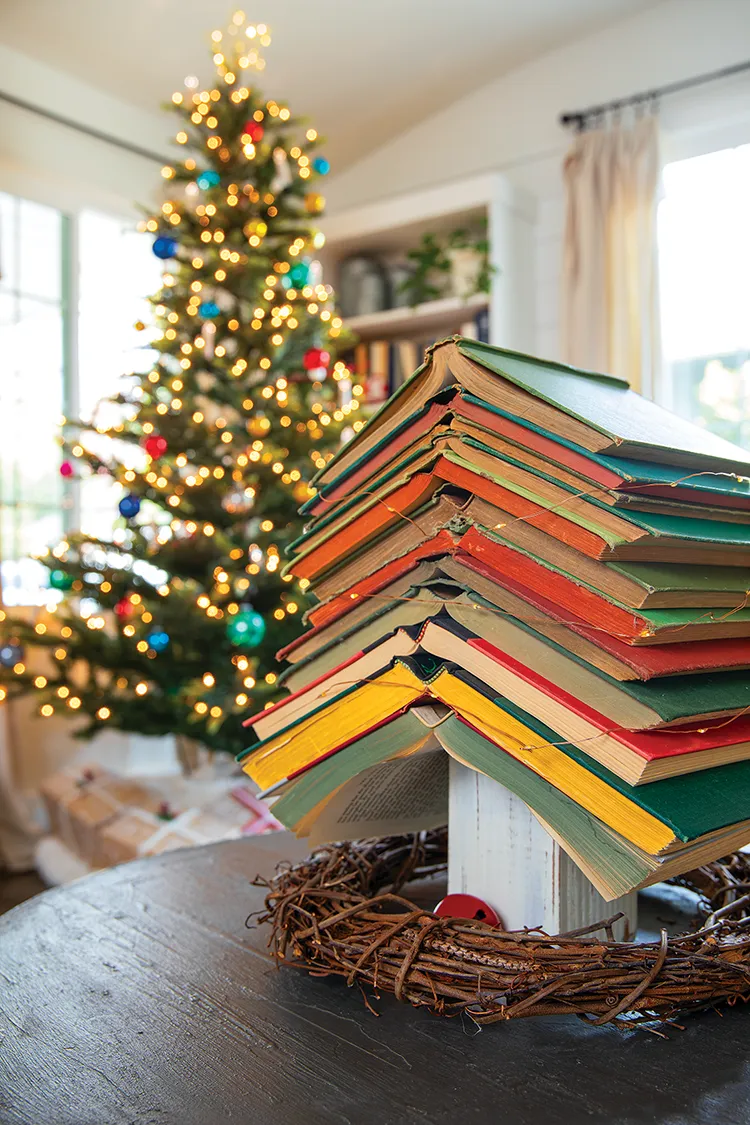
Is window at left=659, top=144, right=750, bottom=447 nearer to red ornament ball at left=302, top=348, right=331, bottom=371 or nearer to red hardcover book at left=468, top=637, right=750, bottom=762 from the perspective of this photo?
red ornament ball at left=302, top=348, right=331, bottom=371

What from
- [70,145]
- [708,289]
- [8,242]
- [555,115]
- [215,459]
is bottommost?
[215,459]

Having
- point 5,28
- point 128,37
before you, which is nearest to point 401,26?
point 128,37

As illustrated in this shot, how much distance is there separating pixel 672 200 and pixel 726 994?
313cm

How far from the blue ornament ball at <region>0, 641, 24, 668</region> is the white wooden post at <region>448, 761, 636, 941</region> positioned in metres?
2.22

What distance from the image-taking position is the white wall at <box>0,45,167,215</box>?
10.2 feet

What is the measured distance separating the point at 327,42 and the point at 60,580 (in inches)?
78.0

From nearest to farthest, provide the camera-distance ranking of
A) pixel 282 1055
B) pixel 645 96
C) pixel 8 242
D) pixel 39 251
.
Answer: pixel 282 1055, pixel 645 96, pixel 8 242, pixel 39 251

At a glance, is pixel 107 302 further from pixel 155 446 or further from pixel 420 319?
pixel 155 446

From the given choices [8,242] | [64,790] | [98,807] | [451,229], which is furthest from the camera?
[451,229]

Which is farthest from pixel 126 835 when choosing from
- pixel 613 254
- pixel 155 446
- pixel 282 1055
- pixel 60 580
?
pixel 613 254

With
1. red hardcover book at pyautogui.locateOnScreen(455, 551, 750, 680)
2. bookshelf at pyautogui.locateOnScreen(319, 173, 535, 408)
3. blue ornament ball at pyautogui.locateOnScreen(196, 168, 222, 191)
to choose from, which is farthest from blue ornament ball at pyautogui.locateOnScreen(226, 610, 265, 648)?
red hardcover book at pyautogui.locateOnScreen(455, 551, 750, 680)

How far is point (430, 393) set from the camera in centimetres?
51

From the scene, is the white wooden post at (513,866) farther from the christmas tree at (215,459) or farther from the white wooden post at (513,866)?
the christmas tree at (215,459)

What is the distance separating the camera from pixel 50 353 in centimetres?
336
